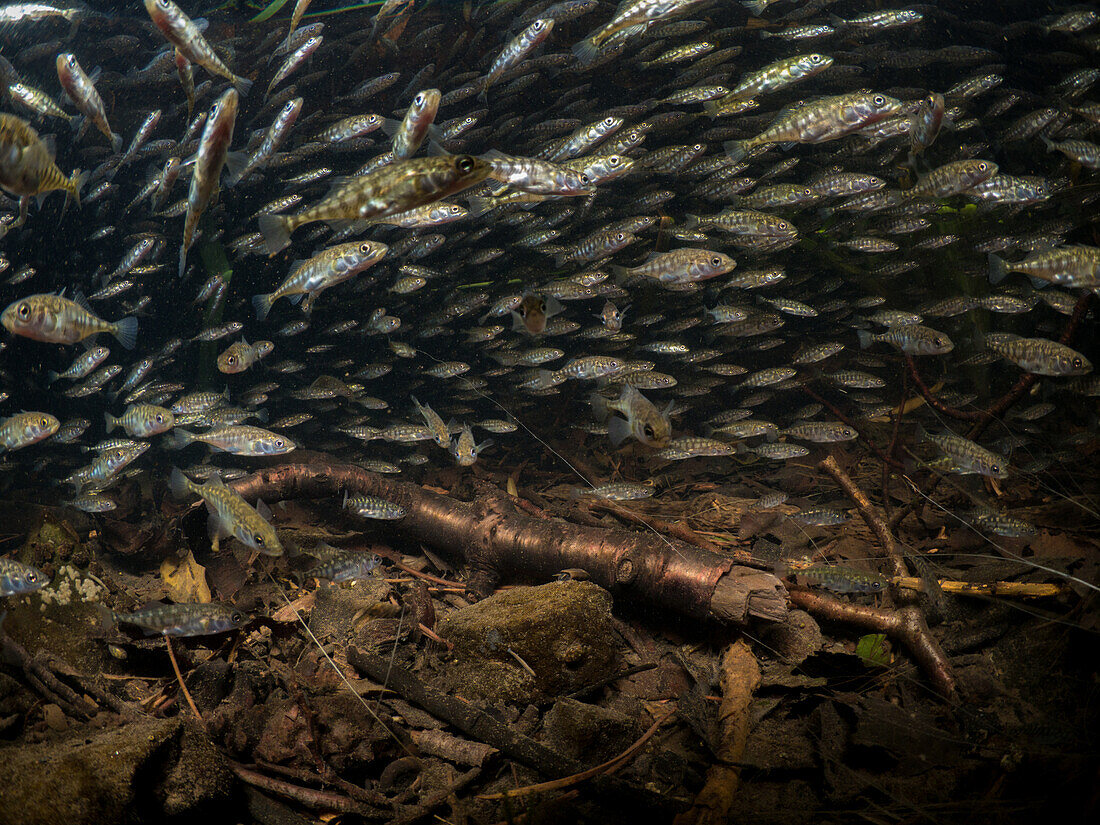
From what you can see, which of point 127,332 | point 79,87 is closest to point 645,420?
point 127,332

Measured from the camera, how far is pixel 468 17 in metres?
9.93

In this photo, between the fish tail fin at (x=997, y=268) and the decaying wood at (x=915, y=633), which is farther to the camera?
the fish tail fin at (x=997, y=268)

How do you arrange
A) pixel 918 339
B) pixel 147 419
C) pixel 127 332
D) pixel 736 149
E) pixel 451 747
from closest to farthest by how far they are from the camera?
pixel 451 747 < pixel 127 332 < pixel 147 419 < pixel 736 149 < pixel 918 339

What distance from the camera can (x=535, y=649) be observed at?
3258mm

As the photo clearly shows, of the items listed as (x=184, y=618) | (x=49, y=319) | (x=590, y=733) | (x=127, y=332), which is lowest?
(x=590, y=733)

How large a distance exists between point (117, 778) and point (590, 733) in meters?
2.23

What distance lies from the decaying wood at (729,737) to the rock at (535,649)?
802 mm

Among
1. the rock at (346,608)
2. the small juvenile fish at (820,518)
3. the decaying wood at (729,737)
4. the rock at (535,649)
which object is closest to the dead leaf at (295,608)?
the rock at (346,608)

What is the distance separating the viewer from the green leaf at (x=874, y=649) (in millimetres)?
3268

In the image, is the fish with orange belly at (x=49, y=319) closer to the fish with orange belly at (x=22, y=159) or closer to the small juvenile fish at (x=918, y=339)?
the fish with orange belly at (x=22, y=159)

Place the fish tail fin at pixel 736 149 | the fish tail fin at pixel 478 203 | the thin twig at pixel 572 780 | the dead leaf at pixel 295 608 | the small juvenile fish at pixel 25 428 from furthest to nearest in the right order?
the fish tail fin at pixel 736 149 → the fish tail fin at pixel 478 203 → the small juvenile fish at pixel 25 428 → the dead leaf at pixel 295 608 → the thin twig at pixel 572 780

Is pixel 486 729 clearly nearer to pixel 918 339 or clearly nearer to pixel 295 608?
pixel 295 608

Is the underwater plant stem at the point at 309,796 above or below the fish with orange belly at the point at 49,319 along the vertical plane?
below

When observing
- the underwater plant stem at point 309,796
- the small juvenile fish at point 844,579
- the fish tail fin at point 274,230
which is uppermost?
the fish tail fin at point 274,230
